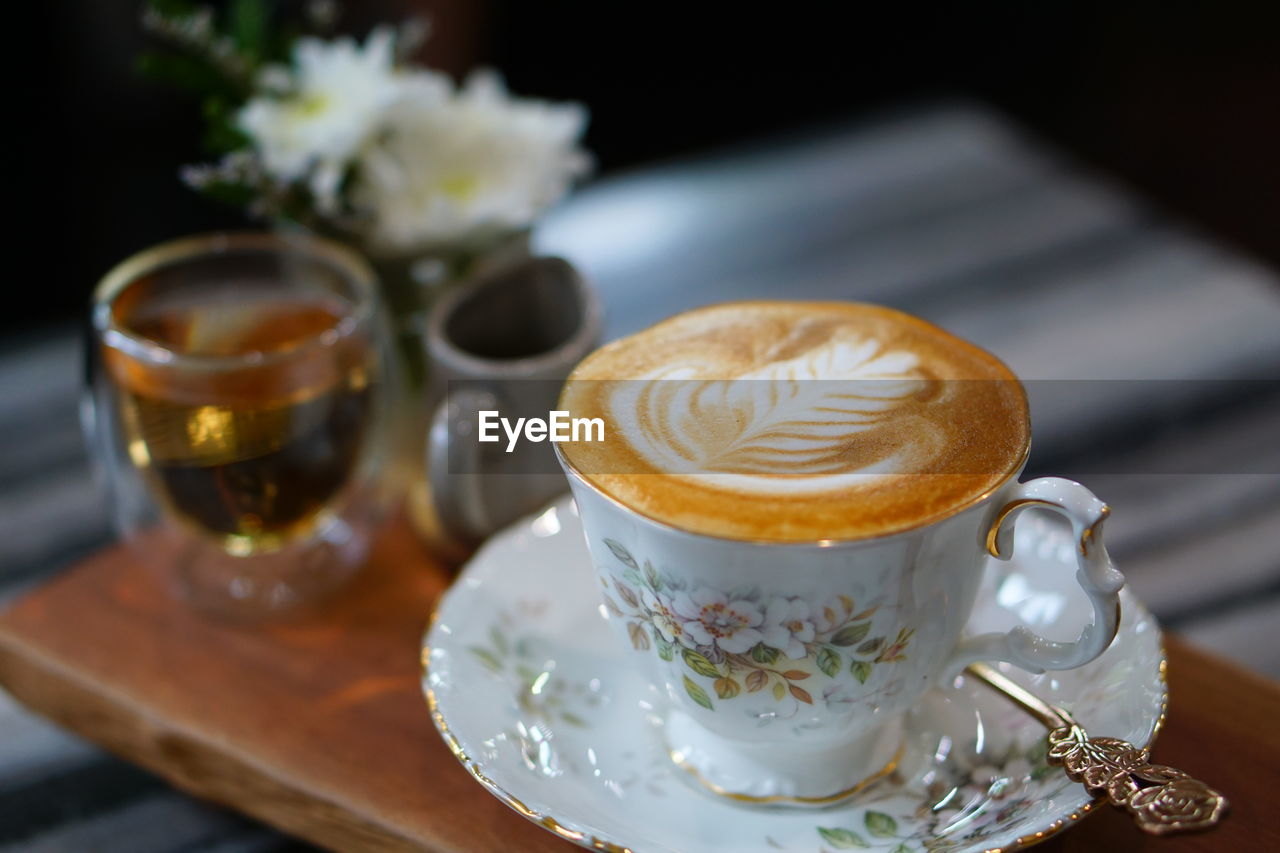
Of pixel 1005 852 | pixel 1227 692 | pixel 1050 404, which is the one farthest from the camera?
pixel 1050 404

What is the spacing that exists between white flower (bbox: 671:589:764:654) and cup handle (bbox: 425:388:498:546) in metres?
0.21

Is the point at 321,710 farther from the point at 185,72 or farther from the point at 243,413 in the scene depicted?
the point at 185,72

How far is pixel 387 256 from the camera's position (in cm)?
76

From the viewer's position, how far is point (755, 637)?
45cm

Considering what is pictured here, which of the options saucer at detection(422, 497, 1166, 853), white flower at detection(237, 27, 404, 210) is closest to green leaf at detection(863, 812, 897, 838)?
saucer at detection(422, 497, 1166, 853)

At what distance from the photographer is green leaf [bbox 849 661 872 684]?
18.1 inches

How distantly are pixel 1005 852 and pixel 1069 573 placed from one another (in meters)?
0.19

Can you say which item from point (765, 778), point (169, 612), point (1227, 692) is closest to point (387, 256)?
point (169, 612)

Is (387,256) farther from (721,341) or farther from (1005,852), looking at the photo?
(1005,852)

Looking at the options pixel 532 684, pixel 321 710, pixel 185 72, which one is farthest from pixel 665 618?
pixel 185 72

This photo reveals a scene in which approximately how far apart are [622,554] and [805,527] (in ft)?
0.26

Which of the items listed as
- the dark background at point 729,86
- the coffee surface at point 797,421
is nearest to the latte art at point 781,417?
the coffee surface at point 797,421

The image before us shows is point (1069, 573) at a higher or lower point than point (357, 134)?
lower

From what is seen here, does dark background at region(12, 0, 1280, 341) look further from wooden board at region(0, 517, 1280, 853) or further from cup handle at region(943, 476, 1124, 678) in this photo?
cup handle at region(943, 476, 1124, 678)
